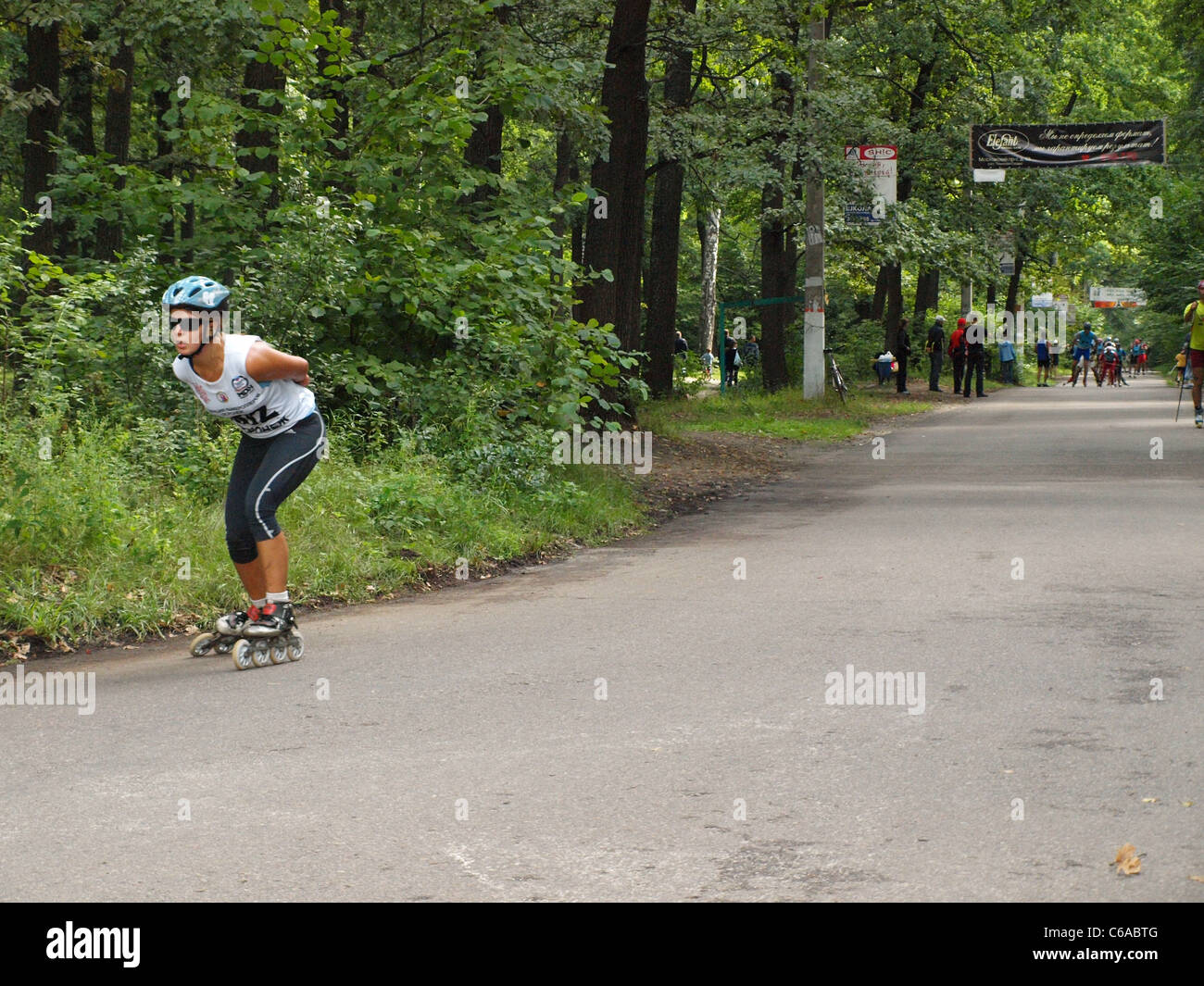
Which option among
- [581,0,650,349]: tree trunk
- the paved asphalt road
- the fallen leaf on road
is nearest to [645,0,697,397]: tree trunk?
[581,0,650,349]: tree trunk

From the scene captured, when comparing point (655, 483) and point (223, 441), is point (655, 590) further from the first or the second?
point (655, 483)

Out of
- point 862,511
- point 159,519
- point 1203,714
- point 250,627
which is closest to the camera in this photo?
point 1203,714

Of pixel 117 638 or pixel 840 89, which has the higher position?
pixel 840 89

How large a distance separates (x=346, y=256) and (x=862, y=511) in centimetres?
517

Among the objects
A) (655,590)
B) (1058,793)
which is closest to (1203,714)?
(1058,793)

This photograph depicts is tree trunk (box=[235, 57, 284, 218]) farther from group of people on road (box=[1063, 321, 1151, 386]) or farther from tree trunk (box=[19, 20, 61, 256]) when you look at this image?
group of people on road (box=[1063, 321, 1151, 386])

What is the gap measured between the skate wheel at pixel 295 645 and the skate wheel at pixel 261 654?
0.13m

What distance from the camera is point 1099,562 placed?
10.6 metres

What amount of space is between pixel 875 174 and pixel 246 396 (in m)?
21.2

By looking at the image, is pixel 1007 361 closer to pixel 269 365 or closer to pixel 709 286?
pixel 709 286

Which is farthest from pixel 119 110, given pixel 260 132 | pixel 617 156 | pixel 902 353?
pixel 902 353

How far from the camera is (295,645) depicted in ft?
26.1

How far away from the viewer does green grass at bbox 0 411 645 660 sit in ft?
28.9
